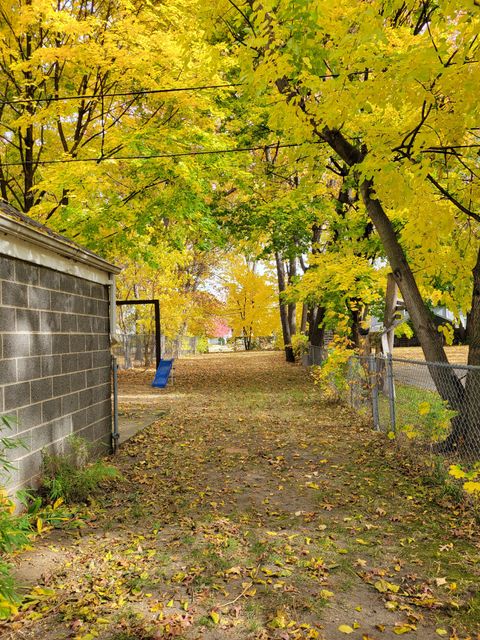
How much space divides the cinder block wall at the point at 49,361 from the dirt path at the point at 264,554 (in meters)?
0.81

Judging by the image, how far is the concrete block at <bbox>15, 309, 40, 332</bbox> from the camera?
4621mm

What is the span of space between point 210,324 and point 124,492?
33.9 m

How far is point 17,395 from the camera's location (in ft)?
14.7

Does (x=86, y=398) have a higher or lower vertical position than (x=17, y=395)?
lower

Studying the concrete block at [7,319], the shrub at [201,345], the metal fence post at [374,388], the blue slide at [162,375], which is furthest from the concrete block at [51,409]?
the shrub at [201,345]

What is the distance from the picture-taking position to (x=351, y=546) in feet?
12.9

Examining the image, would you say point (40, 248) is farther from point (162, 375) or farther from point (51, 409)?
point (162, 375)

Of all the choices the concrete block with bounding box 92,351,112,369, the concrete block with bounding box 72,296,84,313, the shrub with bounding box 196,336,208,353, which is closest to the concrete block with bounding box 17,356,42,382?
the concrete block with bounding box 72,296,84,313

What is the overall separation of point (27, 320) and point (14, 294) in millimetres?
330

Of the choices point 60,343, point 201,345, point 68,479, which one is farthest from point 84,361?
point 201,345

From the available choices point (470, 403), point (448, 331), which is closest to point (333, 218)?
point (448, 331)

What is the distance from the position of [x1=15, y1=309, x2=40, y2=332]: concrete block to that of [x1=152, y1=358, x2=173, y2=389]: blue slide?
34.7ft

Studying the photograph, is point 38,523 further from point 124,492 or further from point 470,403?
point 470,403

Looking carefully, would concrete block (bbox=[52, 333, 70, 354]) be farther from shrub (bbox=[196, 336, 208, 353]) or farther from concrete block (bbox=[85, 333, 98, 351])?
shrub (bbox=[196, 336, 208, 353])
